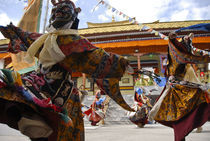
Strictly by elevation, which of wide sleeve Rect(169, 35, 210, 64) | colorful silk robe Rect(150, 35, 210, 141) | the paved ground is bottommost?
the paved ground

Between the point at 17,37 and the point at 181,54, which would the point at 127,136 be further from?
the point at 17,37

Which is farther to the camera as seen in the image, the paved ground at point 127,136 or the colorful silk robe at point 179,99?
the paved ground at point 127,136

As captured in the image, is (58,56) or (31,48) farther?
(31,48)

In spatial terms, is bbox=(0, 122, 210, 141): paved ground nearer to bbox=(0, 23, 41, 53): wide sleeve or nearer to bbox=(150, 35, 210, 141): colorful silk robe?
bbox=(150, 35, 210, 141): colorful silk robe

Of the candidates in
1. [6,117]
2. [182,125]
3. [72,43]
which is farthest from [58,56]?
[182,125]

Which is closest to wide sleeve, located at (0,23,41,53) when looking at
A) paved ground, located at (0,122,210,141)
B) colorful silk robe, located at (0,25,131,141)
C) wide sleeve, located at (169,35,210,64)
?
colorful silk robe, located at (0,25,131,141)

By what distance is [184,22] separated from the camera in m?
12.1

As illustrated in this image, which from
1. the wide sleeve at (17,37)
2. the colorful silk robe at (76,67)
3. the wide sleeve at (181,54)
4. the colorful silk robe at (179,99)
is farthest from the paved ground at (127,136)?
the wide sleeve at (17,37)

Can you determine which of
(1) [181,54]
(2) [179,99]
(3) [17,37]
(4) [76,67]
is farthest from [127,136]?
(3) [17,37]

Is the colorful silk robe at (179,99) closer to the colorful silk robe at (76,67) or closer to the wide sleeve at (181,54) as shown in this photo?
the wide sleeve at (181,54)

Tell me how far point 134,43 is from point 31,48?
11278 mm

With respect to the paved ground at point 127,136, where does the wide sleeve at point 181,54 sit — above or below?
above

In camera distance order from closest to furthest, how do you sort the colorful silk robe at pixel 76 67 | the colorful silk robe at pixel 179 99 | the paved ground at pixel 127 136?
the colorful silk robe at pixel 76 67 < the colorful silk robe at pixel 179 99 < the paved ground at pixel 127 136

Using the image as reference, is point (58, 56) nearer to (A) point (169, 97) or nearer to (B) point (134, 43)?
(A) point (169, 97)
